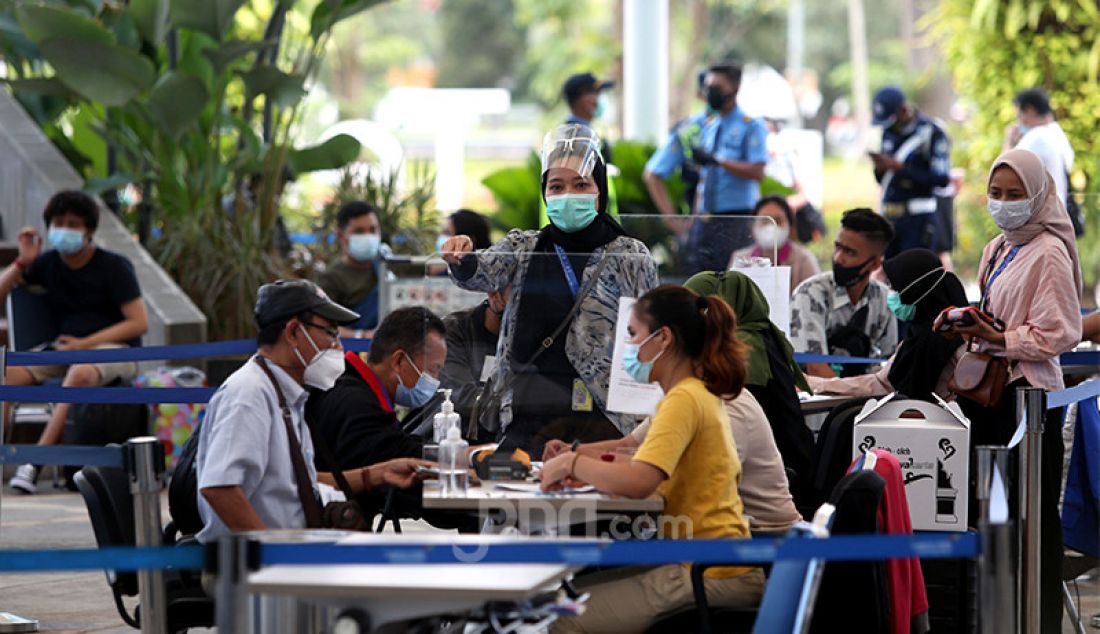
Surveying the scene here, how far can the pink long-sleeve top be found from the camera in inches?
255

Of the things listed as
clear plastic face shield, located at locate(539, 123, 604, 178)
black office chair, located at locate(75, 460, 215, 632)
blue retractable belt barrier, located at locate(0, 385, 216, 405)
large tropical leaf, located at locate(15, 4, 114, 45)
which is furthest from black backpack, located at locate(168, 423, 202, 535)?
large tropical leaf, located at locate(15, 4, 114, 45)

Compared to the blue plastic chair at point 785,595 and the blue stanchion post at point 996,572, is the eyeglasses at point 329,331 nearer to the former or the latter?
the blue plastic chair at point 785,595

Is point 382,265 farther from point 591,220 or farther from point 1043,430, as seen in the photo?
point 1043,430

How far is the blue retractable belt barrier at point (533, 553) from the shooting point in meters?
3.96

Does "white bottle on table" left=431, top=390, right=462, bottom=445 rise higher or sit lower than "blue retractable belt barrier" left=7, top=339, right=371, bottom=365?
lower

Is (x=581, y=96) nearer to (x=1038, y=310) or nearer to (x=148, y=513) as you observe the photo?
(x=1038, y=310)

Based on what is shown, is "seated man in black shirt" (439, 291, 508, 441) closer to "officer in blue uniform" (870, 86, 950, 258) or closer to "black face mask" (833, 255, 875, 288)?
"black face mask" (833, 255, 875, 288)

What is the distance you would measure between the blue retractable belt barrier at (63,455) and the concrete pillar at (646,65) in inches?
463

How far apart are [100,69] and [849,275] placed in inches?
206

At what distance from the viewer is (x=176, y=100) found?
11.2 m

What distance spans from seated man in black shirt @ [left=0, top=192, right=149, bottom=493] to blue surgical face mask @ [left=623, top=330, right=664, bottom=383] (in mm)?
5337

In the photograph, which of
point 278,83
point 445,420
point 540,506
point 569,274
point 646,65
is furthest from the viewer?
point 646,65

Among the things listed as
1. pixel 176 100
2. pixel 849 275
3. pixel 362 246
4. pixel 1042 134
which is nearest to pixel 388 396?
pixel 849 275

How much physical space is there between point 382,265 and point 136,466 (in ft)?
18.1
